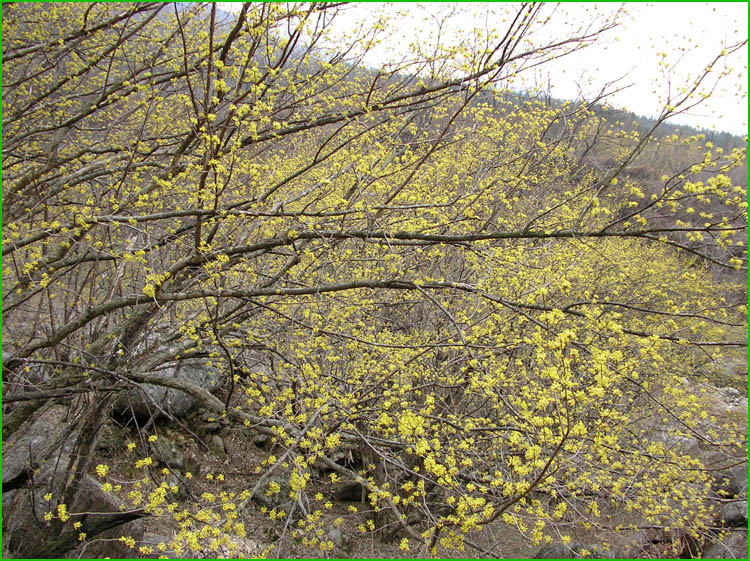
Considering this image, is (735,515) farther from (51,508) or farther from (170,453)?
(51,508)

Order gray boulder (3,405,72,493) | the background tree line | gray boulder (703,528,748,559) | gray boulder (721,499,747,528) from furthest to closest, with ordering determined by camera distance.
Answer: gray boulder (721,499,747,528)
gray boulder (703,528,748,559)
gray boulder (3,405,72,493)
the background tree line

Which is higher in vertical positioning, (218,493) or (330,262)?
(330,262)

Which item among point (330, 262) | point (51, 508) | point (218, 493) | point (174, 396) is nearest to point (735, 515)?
point (330, 262)

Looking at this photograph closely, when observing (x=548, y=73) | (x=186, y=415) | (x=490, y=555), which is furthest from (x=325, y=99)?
(x=186, y=415)

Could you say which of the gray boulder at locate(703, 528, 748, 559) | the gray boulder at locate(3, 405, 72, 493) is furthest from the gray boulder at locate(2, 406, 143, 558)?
the gray boulder at locate(703, 528, 748, 559)

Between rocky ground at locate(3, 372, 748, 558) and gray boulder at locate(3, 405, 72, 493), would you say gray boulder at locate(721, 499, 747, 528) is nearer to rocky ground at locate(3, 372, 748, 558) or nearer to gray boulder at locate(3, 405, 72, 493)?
rocky ground at locate(3, 372, 748, 558)

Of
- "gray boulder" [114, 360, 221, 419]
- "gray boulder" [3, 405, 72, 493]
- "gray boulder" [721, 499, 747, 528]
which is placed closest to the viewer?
"gray boulder" [3, 405, 72, 493]

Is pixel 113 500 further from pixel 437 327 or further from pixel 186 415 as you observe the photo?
pixel 437 327

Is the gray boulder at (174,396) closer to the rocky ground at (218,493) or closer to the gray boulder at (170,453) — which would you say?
the rocky ground at (218,493)

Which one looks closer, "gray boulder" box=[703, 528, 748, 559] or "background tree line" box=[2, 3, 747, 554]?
"background tree line" box=[2, 3, 747, 554]

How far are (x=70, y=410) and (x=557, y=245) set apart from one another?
6281mm

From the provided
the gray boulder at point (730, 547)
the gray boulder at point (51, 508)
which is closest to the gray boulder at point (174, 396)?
the gray boulder at point (51, 508)

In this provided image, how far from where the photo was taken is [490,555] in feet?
15.6

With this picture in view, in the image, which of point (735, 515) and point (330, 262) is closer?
point (330, 262)
